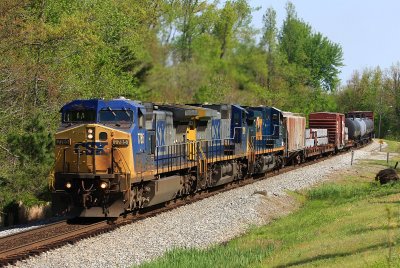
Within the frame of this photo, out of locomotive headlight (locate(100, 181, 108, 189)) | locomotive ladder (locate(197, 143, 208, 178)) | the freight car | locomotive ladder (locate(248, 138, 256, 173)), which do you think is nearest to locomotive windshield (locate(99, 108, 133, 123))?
locomotive headlight (locate(100, 181, 108, 189))

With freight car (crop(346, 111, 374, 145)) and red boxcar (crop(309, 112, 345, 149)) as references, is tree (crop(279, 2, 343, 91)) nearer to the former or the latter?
freight car (crop(346, 111, 374, 145))

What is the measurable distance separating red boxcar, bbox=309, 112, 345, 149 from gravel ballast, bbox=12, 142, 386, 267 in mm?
23865

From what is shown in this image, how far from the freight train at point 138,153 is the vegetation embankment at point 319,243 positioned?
3.32 metres

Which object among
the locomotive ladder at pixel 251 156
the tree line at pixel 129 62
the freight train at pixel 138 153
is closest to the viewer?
the freight train at pixel 138 153

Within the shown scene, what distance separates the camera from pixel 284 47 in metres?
83.7

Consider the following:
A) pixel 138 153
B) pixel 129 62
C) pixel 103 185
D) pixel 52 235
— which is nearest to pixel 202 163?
pixel 138 153

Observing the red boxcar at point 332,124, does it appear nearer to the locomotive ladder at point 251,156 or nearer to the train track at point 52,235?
the locomotive ladder at point 251,156

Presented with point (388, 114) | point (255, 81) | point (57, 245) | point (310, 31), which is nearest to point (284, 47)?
point (310, 31)

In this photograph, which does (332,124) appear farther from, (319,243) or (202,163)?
(319,243)

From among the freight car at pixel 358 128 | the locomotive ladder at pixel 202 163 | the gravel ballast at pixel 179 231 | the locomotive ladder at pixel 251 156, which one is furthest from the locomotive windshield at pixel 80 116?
the freight car at pixel 358 128

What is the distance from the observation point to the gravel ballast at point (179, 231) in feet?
39.5

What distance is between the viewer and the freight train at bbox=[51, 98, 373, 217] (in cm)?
1529

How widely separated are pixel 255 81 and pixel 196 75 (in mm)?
17265

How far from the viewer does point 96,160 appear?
1545 cm
